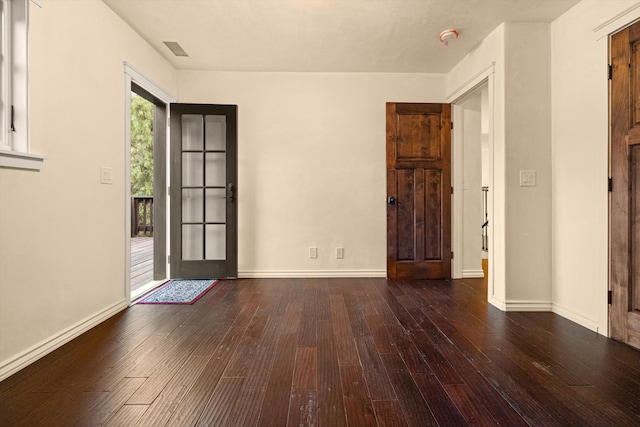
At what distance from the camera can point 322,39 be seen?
3146 mm

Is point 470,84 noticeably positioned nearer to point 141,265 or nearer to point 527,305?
point 527,305

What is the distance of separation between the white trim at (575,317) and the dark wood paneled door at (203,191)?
3.21 metres

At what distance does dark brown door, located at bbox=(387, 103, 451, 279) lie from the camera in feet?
13.0

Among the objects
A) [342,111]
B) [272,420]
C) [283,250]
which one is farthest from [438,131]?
[272,420]

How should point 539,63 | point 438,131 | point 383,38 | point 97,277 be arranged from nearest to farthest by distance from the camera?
point 97,277 < point 539,63 < point 383,38 < point 438,131

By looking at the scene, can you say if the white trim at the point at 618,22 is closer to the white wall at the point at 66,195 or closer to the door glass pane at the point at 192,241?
the white wall at the point at 66,195

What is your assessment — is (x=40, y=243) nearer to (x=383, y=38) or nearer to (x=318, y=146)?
(x=318, y=146)

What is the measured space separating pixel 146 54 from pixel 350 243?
9.69ft

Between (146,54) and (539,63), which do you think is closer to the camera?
(539,63)

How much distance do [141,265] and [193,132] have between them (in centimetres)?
226

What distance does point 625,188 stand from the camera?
217 centimetres

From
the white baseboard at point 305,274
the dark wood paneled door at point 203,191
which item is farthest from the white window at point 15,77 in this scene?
the white baseboard at point 305,274

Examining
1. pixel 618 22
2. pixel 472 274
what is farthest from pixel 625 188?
pixel 472 274

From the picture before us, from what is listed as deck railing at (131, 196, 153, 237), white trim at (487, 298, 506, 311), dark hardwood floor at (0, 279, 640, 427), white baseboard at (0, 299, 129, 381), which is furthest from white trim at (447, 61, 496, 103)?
deck railing at (131, 196, 153, 237)
